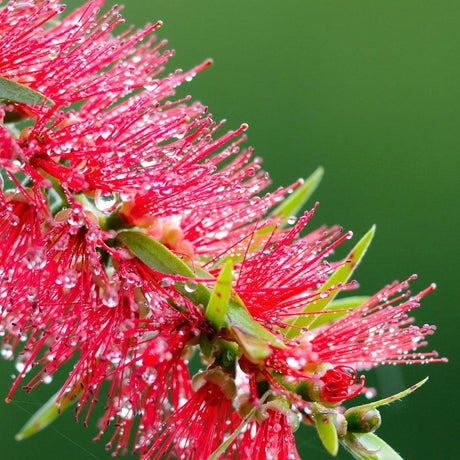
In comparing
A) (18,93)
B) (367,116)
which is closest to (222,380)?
(18,93)

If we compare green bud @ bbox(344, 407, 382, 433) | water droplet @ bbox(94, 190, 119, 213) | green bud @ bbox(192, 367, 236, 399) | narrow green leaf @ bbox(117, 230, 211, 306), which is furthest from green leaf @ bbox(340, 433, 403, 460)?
water droplet @ bbox(94, 190, 119, 213)

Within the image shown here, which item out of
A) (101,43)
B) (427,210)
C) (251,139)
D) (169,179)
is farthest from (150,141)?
(427,210)

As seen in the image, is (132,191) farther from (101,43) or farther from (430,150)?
(430,150)

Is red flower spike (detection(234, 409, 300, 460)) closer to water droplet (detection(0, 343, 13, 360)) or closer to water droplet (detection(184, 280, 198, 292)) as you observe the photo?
water droplet (detection(184, 280, 198, 292))

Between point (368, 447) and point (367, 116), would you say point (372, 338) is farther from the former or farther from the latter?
point (367, 116)

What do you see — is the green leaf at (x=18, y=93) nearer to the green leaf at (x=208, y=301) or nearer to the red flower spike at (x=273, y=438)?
the green leaf at (x=208, y=301)

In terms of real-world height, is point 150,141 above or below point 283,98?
below

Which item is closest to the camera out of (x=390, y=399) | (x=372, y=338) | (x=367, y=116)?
(x=390, y=399)
